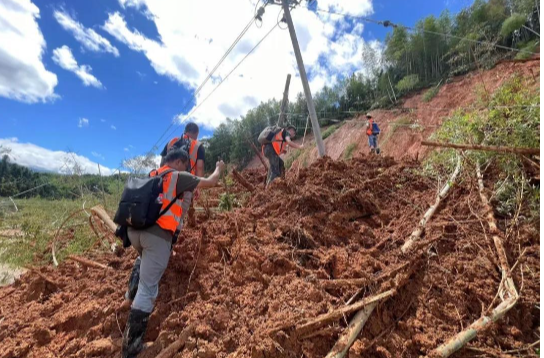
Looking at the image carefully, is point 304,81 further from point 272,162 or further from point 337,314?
point 337,314

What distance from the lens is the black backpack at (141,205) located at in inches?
97.6

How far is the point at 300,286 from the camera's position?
8.29ft

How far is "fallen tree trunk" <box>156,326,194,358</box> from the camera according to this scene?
7.36 ft

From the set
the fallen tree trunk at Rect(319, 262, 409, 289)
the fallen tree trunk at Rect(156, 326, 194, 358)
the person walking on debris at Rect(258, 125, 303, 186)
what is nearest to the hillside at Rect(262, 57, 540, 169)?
the person walking on debris at Rect(258, 125, 303, 186)

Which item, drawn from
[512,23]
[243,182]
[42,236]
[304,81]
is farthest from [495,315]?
[512,23]

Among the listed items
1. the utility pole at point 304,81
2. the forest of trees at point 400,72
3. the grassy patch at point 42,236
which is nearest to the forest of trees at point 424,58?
the forest of trees at point 400,72

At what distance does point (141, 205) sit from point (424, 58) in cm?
1806

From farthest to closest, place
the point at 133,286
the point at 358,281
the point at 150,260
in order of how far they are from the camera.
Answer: the point at 133,286, the point at 150,260, the point at 358,281

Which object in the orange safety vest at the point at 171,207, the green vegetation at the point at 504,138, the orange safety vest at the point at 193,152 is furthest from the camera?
the orange safety vest at the point at 193,152

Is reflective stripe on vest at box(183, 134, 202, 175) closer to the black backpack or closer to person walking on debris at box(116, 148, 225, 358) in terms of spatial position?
person walking on debris at box(116, 148, 225, 358)

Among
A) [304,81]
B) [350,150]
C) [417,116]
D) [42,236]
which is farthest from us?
[350,150]

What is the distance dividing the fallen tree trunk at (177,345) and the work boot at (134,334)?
0.25 metres

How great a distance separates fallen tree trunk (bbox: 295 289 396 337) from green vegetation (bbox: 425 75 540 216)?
1826 mm

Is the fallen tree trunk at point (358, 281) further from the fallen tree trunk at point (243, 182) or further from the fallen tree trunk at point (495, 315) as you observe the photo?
the fallen tree trunk at point (243, 182)
